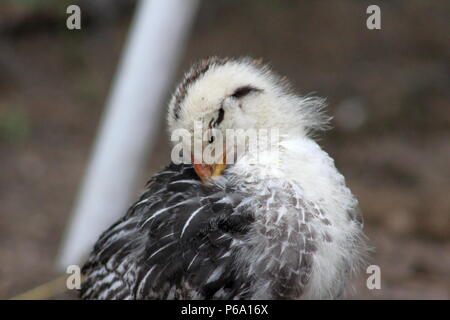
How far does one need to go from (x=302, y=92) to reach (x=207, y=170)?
4205 mm

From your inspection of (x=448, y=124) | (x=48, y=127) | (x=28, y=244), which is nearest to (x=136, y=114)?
(x=28, y=244)

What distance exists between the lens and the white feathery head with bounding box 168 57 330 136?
2.28 meters

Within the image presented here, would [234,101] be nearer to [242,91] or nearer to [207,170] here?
[242,91]

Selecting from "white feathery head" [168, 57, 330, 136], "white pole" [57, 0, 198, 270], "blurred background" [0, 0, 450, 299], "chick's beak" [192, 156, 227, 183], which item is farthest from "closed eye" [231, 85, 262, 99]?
"blurred background" [0, 0, 450, 299]

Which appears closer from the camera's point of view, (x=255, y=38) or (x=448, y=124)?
(x=448, y=124)

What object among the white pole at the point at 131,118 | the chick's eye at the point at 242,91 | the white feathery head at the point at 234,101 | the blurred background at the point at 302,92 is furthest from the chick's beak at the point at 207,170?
the blurred background at the point at 302,92

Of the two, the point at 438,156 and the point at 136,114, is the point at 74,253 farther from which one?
the point at 438,156

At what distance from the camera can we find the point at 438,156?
5957 millimetres

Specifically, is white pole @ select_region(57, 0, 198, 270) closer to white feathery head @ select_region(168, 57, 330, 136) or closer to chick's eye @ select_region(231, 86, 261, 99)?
white feathery head @ select_region(168, 57, 330, 136)

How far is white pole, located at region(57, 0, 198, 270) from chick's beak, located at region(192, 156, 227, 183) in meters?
1.82

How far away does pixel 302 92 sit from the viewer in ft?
20.9

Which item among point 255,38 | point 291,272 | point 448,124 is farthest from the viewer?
point 255,38

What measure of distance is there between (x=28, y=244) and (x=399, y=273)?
2.82 meters

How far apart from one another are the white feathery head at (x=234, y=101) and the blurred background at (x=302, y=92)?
6.62 ft
